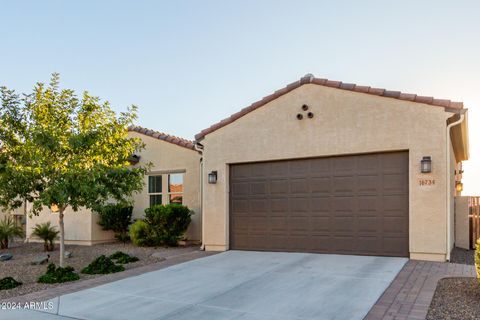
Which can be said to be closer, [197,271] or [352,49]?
[197,271]

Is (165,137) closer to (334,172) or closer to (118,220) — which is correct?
(118,220)

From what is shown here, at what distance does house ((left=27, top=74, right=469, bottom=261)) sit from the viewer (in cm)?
900

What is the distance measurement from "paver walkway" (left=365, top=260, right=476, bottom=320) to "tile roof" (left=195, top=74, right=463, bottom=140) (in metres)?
3.58

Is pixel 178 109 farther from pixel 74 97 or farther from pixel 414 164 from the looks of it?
pixel 414 164

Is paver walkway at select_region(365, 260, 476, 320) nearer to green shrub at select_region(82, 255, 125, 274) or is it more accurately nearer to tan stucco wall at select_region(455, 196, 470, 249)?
tan stucco wall at select_region(455, 196, 470, 249)

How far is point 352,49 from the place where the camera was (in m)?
11.6

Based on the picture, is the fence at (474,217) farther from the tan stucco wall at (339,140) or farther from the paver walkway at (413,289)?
the paver walkway at (413,289)

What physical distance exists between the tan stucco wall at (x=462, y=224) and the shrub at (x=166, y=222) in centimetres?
856

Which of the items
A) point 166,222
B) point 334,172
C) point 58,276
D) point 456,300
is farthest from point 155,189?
point 456,300

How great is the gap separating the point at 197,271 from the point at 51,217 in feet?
32.0

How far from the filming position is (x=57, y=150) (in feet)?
28.0

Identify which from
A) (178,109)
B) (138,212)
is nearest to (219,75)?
(178,109)

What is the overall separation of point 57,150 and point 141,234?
5582mm

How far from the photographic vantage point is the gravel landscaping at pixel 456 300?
5.07m
